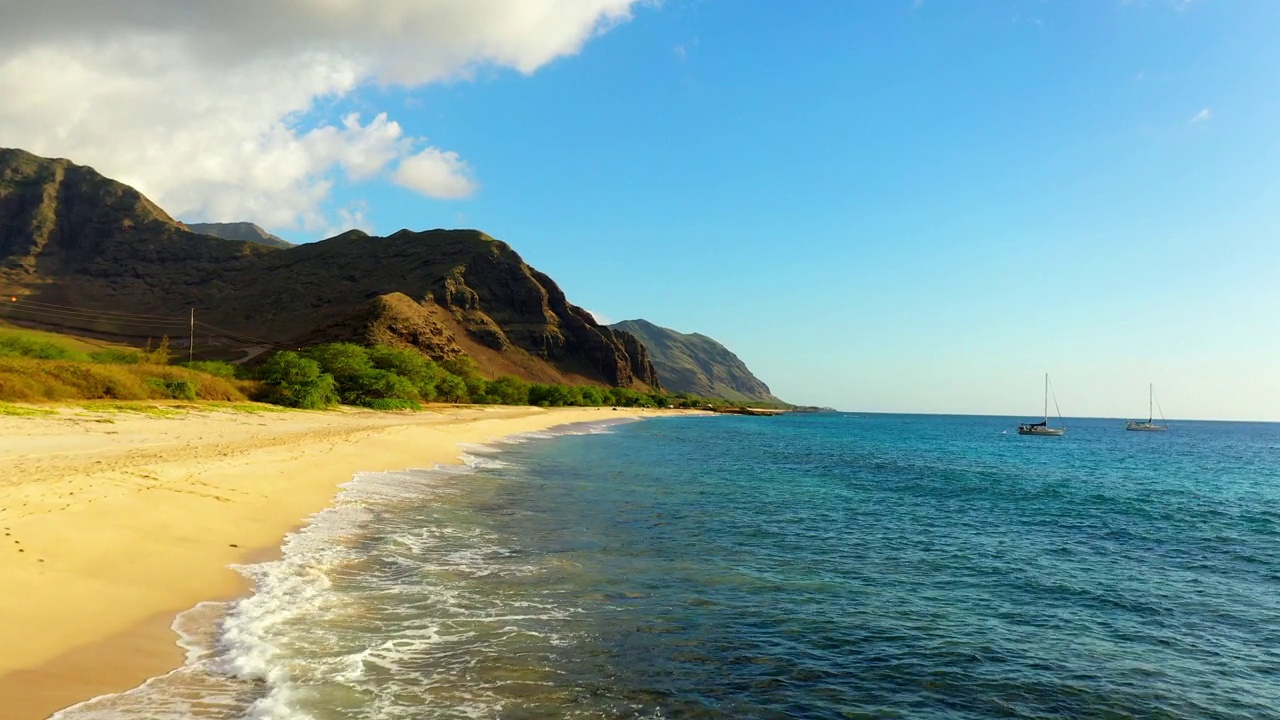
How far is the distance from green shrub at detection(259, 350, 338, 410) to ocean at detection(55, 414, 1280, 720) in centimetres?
4331

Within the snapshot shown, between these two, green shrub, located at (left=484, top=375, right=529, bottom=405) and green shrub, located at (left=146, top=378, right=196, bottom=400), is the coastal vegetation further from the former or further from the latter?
Result: green shrub, located at (left=484, top=375, right=529, bottom=405)

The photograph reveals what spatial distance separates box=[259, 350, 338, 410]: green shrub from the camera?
65250 millimetres

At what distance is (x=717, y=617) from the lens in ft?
42.1

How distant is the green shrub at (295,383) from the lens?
2569 inches

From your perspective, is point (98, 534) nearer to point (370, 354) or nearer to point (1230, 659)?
point (1230, 659)

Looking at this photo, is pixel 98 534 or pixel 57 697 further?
pixel 98 534

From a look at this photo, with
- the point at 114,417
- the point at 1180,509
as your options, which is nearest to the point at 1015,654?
the point at 1180,509

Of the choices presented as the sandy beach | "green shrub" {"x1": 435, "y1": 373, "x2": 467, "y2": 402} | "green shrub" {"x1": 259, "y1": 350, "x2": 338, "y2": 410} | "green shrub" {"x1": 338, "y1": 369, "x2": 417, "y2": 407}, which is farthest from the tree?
the sandy beach

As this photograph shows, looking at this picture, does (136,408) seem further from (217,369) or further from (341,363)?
(341,363)

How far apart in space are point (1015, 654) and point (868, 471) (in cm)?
3862

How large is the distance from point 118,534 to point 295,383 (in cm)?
5853

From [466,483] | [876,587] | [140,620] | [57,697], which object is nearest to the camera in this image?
[57,697]

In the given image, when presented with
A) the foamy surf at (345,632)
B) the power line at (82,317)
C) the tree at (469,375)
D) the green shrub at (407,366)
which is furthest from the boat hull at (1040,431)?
the power line at (82,317)

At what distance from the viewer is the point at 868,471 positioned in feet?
160
